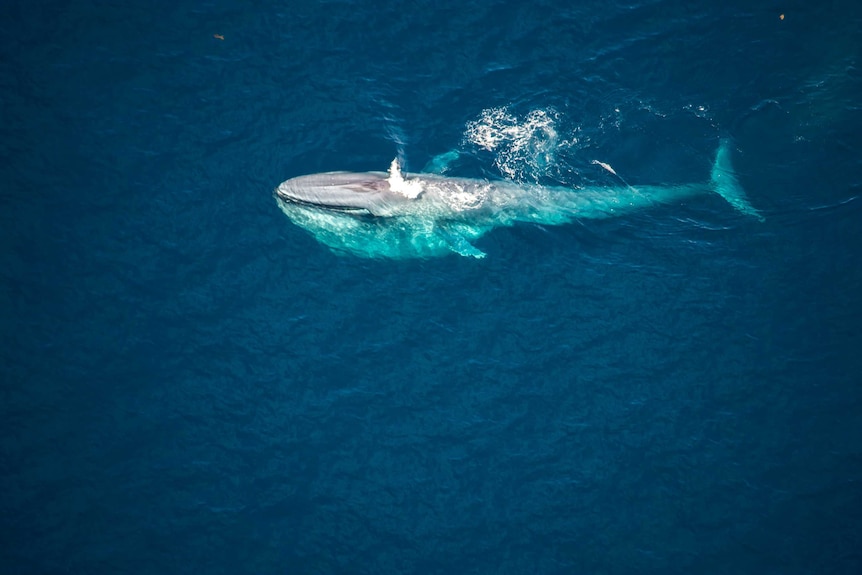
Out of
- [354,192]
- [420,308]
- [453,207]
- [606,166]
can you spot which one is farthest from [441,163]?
[606,166]

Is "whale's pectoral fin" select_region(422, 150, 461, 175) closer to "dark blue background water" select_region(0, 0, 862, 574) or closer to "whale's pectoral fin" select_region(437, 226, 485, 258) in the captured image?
"dark blue background water" select_region(0, 0, 862, 574)

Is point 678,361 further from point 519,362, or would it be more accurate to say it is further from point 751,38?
point 751,38

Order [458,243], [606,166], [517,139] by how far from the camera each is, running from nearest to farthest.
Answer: [458,243], [606,166], [517,139]

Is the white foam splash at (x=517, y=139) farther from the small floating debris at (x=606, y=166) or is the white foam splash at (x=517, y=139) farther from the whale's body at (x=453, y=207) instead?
the small floating debris at (x=606, y=166)

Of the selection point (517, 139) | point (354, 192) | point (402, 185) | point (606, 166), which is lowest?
point (354, 192)

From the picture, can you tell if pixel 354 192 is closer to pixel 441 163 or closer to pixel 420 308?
pixel 441 163

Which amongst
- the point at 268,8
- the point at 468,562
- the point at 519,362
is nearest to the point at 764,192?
the point at 519,362

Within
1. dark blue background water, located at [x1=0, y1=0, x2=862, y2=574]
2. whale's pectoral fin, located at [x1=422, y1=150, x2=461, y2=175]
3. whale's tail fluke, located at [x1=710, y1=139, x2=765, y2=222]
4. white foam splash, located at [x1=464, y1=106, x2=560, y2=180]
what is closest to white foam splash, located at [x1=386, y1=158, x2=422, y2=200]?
whale's pectoral fin, located at [x1=422, y1=150, x2=461, y2=175]
